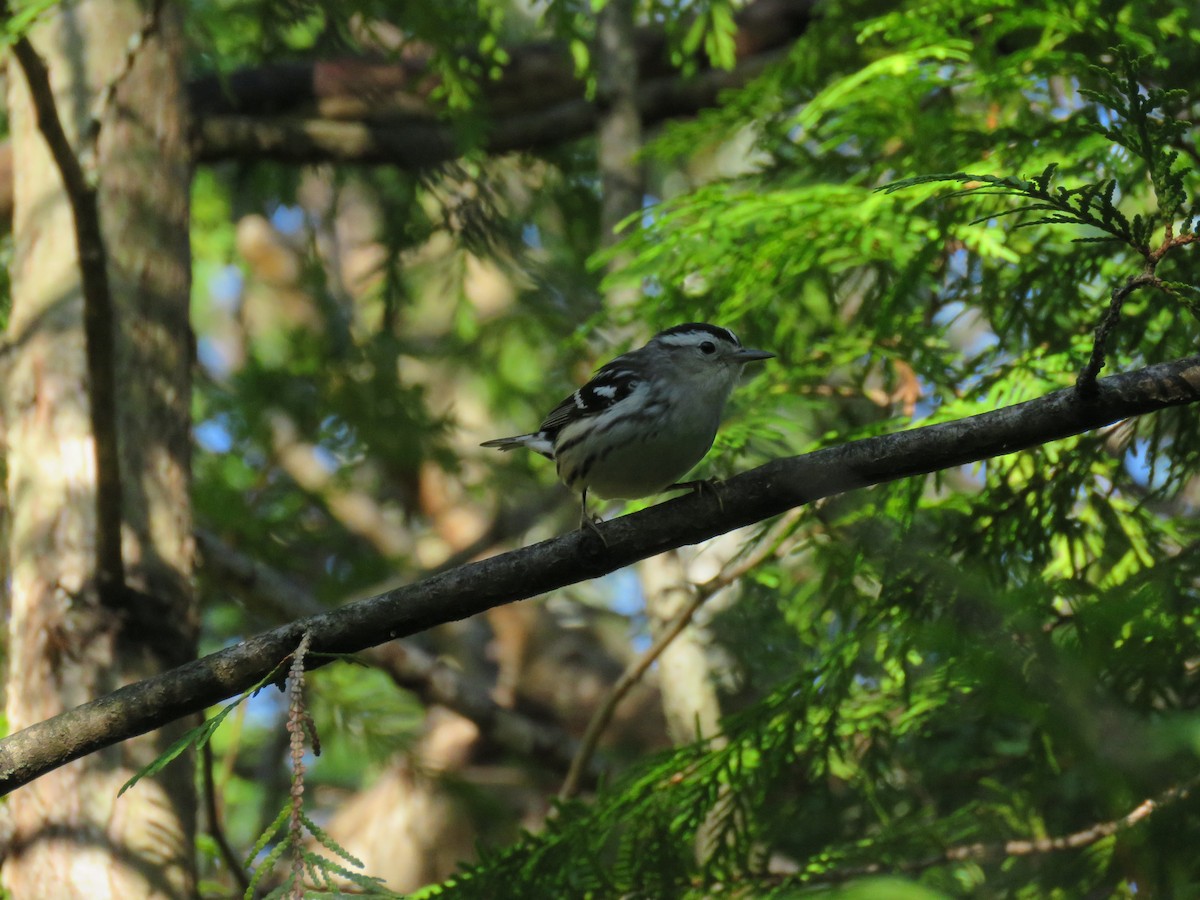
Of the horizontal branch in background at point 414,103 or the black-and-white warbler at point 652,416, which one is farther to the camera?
the horizontal branch in background at point 414,103

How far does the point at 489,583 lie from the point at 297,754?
0.76 meters

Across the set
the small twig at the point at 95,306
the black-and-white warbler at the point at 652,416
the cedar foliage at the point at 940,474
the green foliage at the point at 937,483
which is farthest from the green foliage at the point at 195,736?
the small twig at the point at 95,306

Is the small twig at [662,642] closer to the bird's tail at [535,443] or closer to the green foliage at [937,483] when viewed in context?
the green foliage at [937,483]

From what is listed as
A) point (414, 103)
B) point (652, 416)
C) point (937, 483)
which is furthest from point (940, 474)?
point (414, 103)

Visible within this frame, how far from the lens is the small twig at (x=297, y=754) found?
2.27 m

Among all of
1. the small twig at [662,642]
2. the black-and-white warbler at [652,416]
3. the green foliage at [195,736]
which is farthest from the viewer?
the small twig at [662,642]

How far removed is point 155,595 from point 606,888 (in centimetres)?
195

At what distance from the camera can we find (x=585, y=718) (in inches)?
353

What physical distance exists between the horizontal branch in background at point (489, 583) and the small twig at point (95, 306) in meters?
1.15

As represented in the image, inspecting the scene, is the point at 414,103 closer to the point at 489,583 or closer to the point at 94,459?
the point at 94,459

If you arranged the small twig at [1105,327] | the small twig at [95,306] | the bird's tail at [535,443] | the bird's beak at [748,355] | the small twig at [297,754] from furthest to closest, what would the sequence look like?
the bird's tail at [535,443] < the bird's beak at [748,355] < the small twig at [95,306] < the small twig at [1105,327] < the small twig at [297,754]

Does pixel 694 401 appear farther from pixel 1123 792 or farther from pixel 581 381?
pixel 581 381

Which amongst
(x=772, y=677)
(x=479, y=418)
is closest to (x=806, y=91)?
(x=772, y=677)

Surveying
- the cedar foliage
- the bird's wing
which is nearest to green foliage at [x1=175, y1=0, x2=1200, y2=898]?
the cedar foliage
